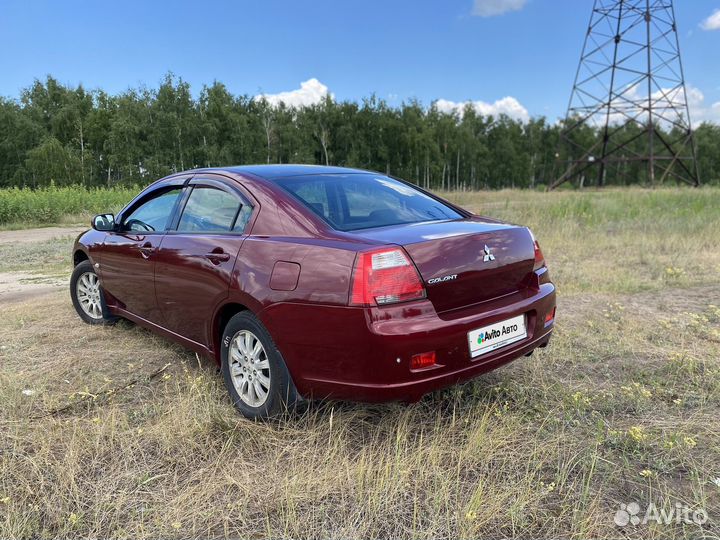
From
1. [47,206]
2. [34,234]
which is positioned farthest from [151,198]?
[47,206]

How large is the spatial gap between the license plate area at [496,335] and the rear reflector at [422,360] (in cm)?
24

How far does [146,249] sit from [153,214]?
1.23 ft

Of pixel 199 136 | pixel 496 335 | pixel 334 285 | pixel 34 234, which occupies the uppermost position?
pixel 199 136

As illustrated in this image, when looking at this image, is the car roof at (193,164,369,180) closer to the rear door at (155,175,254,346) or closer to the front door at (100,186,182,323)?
the rear door at (155,175,254,346)

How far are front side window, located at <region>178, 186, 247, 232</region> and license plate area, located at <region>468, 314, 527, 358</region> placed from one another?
1.55m

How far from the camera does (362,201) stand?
3121 millimetres

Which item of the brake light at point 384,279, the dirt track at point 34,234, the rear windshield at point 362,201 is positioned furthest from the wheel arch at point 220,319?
the dirt track at point 34,234

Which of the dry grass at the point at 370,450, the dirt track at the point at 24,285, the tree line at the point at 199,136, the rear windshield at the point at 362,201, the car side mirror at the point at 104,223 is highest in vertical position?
the tree line at the point at 199,136

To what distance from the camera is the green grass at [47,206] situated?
59.0 ft

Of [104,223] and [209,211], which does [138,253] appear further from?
[209,211]

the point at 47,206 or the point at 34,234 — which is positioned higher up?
the point at 47,206

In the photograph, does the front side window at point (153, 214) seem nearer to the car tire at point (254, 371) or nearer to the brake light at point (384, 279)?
the car tire at point (254, 371)

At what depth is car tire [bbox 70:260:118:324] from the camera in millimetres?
4507

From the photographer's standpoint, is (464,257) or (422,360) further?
(464,257)
